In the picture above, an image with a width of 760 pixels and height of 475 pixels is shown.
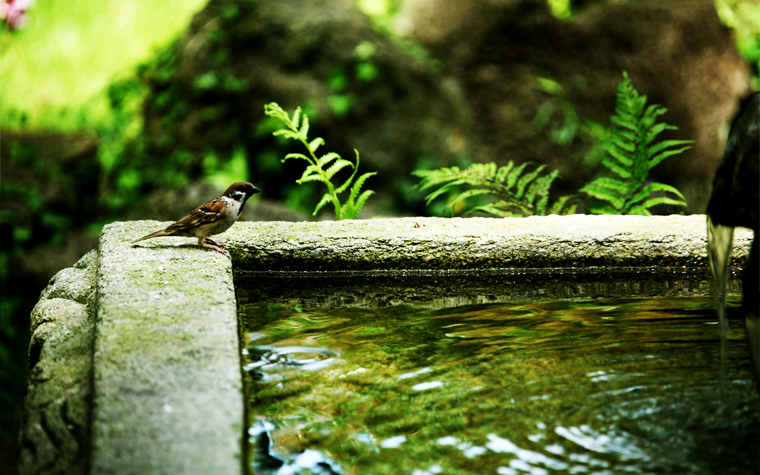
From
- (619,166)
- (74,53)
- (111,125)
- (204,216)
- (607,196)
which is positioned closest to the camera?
(204,216)

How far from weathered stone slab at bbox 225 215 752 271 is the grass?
5520 millimetres

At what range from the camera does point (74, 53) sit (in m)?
8.30

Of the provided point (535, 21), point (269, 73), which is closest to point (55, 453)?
point (269, 73)

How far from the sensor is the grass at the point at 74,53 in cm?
783

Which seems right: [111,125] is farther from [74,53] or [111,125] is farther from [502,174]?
[502,174]

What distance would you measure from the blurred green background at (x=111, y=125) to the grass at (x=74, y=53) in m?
0.02

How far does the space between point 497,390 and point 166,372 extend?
3.01 ft

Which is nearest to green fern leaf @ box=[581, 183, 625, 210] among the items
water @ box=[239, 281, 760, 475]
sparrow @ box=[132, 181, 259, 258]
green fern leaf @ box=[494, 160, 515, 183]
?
green fern leaf @ box=[494, 160, 515, 183]

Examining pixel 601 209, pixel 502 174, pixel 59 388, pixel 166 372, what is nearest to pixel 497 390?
pixel 166 372

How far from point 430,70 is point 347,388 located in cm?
560

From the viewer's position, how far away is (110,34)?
847 cm

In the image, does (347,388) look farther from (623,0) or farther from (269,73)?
(623,0)

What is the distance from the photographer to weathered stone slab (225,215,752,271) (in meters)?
3.09

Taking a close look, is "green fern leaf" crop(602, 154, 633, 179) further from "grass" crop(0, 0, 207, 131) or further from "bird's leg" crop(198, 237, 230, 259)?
"grass" crop(0, 0, 207, 131)
